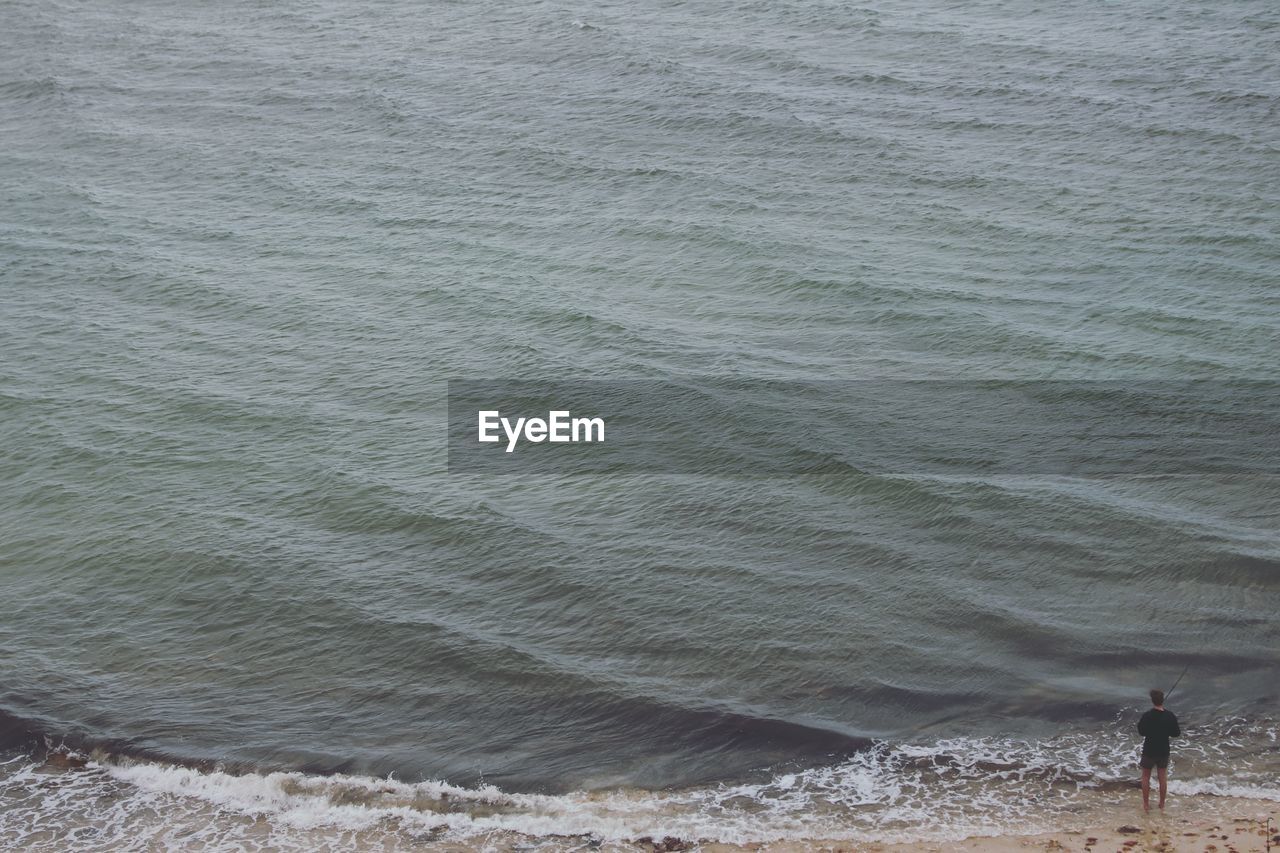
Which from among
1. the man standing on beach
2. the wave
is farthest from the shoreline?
the man standing on beach

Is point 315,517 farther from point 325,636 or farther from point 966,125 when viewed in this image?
point 966,125

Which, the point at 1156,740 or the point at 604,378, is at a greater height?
the point at 604,378

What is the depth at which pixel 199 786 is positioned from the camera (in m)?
21.4

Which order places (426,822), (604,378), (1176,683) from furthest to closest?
(604,378)
(1176,683)
(426,822)

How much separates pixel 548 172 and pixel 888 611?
23247 millimetres

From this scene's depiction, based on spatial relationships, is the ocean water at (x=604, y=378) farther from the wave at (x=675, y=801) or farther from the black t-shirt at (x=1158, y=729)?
the black t-shirt at (x=1158, y=729)

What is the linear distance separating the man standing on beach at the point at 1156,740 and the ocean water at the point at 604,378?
36.6 inches

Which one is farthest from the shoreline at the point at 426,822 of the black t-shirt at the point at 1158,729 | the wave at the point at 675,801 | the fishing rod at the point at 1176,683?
the fishing rod at the point at 1176,683

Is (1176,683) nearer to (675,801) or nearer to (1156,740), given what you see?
(1156,740)

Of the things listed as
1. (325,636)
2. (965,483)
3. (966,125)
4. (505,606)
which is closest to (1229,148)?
(966,125)

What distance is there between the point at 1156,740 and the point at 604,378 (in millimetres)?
16921

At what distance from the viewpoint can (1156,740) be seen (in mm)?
18688

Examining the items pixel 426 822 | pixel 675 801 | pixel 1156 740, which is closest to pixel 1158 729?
pixel 1156 740

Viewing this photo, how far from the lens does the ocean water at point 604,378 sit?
A: 21.5 meters
